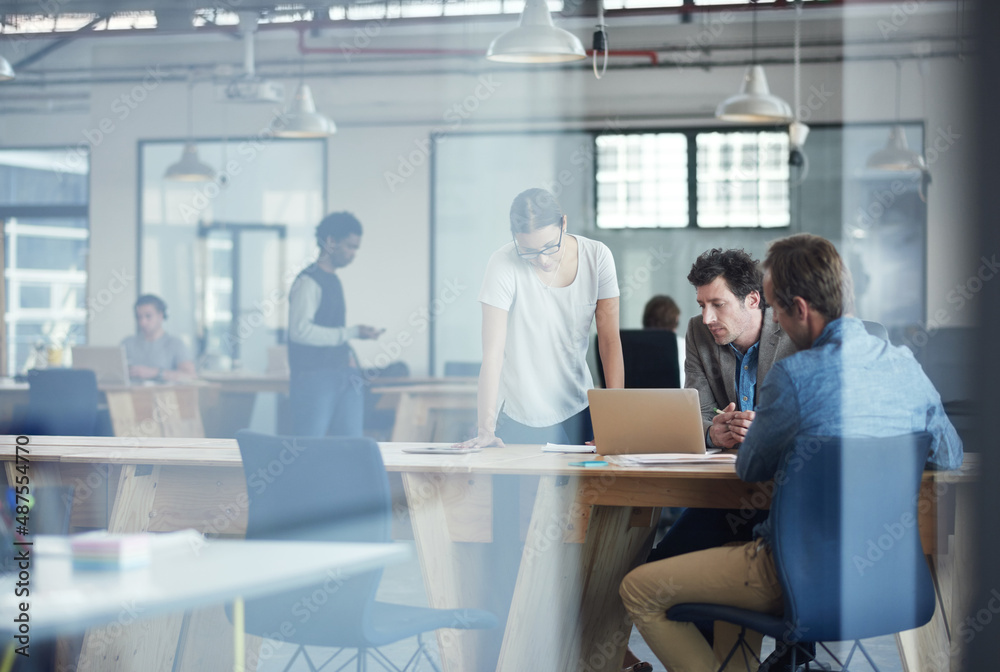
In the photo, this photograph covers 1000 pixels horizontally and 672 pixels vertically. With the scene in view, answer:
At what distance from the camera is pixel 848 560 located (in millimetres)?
1961

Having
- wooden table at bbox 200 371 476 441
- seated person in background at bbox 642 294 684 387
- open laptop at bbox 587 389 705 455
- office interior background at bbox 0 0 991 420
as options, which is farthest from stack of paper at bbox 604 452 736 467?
office interior background at bbox 0 0 991 420

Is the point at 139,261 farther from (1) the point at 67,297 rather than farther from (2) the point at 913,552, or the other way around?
(2) the point at 913,552

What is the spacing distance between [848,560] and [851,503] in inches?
4.7

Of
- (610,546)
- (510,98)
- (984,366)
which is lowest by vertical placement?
(610,546)

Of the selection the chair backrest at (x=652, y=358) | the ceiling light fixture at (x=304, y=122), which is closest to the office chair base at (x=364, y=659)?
the chair backrest at (x=652, y=358)

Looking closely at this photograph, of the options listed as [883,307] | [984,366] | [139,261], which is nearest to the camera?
[984,366]

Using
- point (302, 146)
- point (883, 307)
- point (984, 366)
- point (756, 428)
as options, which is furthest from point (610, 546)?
point (302, 146)

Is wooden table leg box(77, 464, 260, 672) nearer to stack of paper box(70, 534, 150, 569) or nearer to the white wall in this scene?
stack of paper box(70, 534, 150, 569)

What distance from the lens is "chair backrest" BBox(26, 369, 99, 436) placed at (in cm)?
459

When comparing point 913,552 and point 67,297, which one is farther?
point 67,297

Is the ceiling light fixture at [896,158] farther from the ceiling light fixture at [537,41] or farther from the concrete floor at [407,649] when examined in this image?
the concrete floor at [407,649]

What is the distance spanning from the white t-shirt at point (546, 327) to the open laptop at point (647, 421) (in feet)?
1.42

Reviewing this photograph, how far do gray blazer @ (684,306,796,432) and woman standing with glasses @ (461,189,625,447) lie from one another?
291mm

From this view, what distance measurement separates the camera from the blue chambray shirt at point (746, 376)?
107 inches
